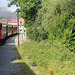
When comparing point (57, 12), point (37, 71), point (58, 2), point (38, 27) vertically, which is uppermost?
point (58, 2)

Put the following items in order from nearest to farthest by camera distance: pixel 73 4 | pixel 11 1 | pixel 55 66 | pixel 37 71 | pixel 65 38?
1. pixel 55 66
2. pixel 37 71
3. pixel 65 38
4. pixel 73 4
5. pixel 11 1

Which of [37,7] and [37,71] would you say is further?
[37,7]

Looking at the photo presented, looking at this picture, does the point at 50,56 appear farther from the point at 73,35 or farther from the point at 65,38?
the point at 73,35

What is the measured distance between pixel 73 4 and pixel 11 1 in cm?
1121

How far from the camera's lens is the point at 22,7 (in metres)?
16.2

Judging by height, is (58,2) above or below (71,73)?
above

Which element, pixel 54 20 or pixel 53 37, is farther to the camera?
pixel 54 20

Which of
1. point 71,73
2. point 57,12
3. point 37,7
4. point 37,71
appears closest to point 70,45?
point 57,12

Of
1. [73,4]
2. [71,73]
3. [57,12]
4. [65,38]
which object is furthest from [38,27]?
[71,73]

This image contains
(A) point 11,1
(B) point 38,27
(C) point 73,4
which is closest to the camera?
(C) point 73,4

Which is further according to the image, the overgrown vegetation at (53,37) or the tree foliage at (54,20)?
the tree foliage at (54,20)

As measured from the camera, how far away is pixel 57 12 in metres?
12.3

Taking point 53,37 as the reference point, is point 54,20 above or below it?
above

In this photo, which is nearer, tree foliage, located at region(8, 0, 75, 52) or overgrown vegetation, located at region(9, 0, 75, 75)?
overgrown vegetation, located at region(9, 0, 75, 75)
